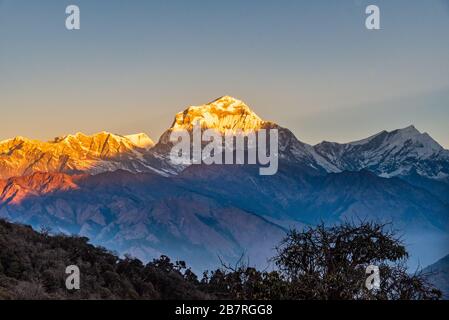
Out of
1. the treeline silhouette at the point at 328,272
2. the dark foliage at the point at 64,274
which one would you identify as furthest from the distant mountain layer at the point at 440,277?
the dark foliage at the point at 64,274

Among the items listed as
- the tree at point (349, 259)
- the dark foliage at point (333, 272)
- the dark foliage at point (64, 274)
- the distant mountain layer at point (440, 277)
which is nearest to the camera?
the dark foliage at point (333, 272)

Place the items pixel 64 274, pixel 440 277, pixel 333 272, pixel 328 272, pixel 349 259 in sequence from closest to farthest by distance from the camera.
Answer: pixel 333 272, pixel 328 272, pixel 349 259, pixel 64 274, pixel 440 277

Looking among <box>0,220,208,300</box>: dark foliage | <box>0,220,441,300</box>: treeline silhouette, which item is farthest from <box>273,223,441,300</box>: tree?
<box>0,220,208,300</box>: dark foliage

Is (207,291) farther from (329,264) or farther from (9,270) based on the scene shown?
(329,264)

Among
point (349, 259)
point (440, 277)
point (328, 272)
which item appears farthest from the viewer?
point (440, 277)

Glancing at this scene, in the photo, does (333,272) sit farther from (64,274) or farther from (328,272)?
(64,274)

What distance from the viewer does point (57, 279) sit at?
1373 inches

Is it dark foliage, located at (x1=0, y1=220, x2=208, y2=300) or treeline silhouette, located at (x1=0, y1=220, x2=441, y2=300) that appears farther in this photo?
dark foliage, located at (x1=0, y1=220, x2=208, y2=300)

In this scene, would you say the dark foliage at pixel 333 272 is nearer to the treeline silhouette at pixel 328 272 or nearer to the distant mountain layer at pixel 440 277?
the treeline silhouette at pixel 328 272

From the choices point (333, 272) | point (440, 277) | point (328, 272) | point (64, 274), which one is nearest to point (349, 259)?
point (328, 272)

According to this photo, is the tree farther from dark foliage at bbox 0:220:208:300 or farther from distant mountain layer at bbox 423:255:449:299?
dark foliage at bbox 0:220:208:300

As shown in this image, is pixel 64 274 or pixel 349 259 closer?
pixel 349 259
